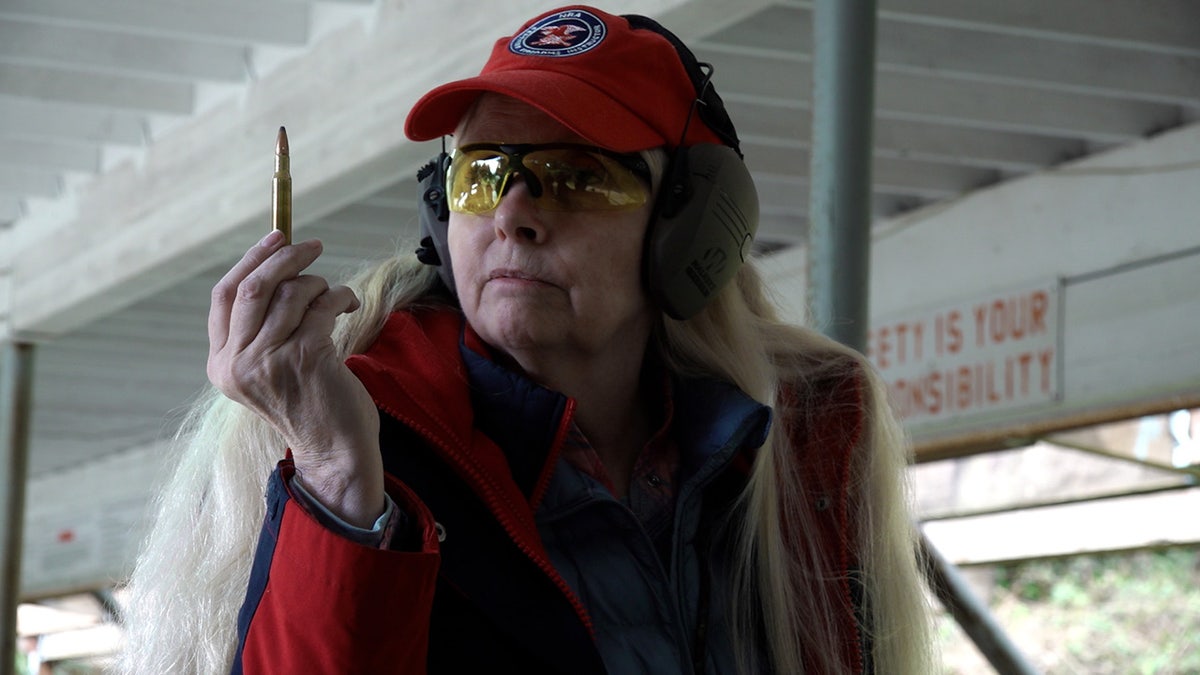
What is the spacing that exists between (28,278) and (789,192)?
10.6 ft

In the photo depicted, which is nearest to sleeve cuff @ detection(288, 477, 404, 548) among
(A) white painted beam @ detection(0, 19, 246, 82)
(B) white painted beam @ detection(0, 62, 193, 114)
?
(A) white painted beam @ detection(0, 19, 246, 82)

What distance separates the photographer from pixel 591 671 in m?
1.62

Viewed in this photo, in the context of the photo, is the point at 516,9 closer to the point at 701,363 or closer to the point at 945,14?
the point at 945,14

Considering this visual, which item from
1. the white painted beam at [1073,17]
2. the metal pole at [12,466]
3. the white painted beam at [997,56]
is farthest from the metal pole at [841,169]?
the metal pole at [12,466]

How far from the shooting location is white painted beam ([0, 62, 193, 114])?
5.32 meters

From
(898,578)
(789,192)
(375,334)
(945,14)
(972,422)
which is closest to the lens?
(375,334)

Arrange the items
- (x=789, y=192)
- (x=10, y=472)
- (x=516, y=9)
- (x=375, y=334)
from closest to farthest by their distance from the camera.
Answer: (x=375, y=334)
(x=516, y=9)
(x=789, y=192)
(x=10, y=472)

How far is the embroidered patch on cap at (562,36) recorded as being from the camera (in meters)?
1.90

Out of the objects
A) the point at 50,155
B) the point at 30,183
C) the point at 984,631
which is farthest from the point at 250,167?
the point at 984,631

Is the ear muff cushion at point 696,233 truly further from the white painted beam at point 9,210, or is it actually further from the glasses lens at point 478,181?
the white painted beam at point 9,210

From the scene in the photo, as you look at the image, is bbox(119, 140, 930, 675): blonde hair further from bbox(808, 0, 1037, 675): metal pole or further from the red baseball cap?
bbox(808, 0, 1037, 675): metal pole

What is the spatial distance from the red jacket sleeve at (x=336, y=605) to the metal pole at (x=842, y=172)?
164 centimetres

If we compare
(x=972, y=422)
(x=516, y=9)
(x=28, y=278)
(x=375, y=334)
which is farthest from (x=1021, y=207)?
(x=375, y=334)

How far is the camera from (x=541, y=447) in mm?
1752
